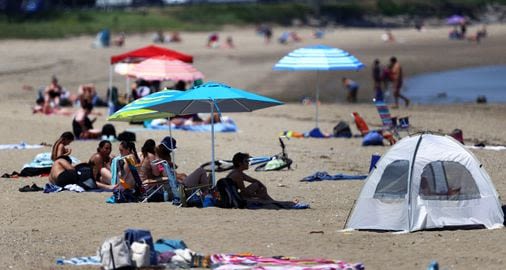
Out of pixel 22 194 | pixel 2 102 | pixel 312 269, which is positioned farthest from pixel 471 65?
pixel 312 269

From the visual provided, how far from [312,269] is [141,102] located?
5012 mm

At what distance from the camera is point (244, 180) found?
48.3 feet

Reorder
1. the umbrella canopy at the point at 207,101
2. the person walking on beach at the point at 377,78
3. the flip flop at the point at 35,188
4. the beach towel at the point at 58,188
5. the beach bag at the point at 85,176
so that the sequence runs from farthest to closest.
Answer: the person walking on beach at the point at 377,78 < the beach bag at the point at 85,176 < the flip flop at the point at 35,188 < the beach towel at the point at 58,188 < the umbrella canopy at the point at 207,101

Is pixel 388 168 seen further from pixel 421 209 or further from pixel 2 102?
pixel 2 102

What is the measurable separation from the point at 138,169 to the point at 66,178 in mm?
1226

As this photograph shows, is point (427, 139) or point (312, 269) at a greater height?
point (427, 139)

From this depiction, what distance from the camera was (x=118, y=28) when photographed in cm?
6141

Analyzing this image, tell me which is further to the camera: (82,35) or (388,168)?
(82,35)

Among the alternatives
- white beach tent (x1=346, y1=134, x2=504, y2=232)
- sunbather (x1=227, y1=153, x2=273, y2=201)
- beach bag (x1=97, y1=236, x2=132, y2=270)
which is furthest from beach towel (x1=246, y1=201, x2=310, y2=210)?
beach bag (x1=97, y1=236, x2=132, y2=270)

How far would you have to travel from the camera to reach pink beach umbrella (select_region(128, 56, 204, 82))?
22.7 meters

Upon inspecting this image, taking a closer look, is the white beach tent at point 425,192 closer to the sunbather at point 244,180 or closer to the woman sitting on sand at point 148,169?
the sunbather at point 244,180

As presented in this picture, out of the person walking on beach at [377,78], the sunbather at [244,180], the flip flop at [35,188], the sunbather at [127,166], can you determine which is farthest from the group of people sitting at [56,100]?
the sunbather at [244,180]

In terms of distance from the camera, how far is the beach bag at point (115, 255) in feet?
34.5

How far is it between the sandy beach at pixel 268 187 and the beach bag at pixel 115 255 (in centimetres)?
57
